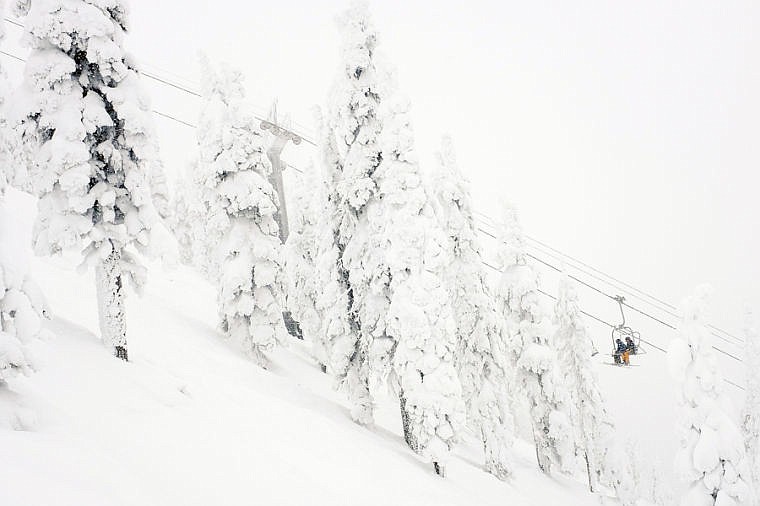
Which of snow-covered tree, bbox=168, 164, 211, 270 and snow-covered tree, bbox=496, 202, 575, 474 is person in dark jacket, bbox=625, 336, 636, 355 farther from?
snow-covered tree, bbox=168, 164, 211, 270

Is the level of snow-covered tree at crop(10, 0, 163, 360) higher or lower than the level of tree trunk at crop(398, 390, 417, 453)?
higher

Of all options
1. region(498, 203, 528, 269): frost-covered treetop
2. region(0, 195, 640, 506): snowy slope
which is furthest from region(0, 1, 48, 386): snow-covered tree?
region(498, 203, 528, 269): frost-covered treetop

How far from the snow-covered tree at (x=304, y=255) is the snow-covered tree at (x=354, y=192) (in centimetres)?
1314

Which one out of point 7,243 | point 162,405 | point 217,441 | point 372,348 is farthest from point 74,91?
point 372,348

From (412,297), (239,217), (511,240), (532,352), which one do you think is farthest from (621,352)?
(239,217)

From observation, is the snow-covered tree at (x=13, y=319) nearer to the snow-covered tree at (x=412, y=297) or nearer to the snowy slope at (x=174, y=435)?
the snowy slope at (x=174, y=435)

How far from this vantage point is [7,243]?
7.38 m

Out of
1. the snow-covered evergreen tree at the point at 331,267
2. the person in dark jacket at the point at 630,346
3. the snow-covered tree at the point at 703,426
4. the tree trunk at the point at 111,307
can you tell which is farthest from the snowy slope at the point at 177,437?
the person in dark jacket at the point at 630,346

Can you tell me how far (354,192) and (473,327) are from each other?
10.4 m

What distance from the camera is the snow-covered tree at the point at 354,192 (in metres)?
20.1

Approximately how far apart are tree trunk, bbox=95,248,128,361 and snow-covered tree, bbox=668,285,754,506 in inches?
639

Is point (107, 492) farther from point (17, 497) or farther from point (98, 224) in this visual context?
point (98, 224)

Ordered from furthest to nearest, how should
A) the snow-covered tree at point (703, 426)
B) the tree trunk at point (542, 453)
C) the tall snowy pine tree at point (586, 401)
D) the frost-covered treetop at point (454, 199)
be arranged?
1. the tall snowy pine tree at point (586, 401)
2. the tree trunk at point (542, 453)
3. the frost-covered treetop at point (454, 199)
4. the snow-covered tree at point (703, 426)

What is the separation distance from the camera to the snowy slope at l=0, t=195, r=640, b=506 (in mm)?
6805
